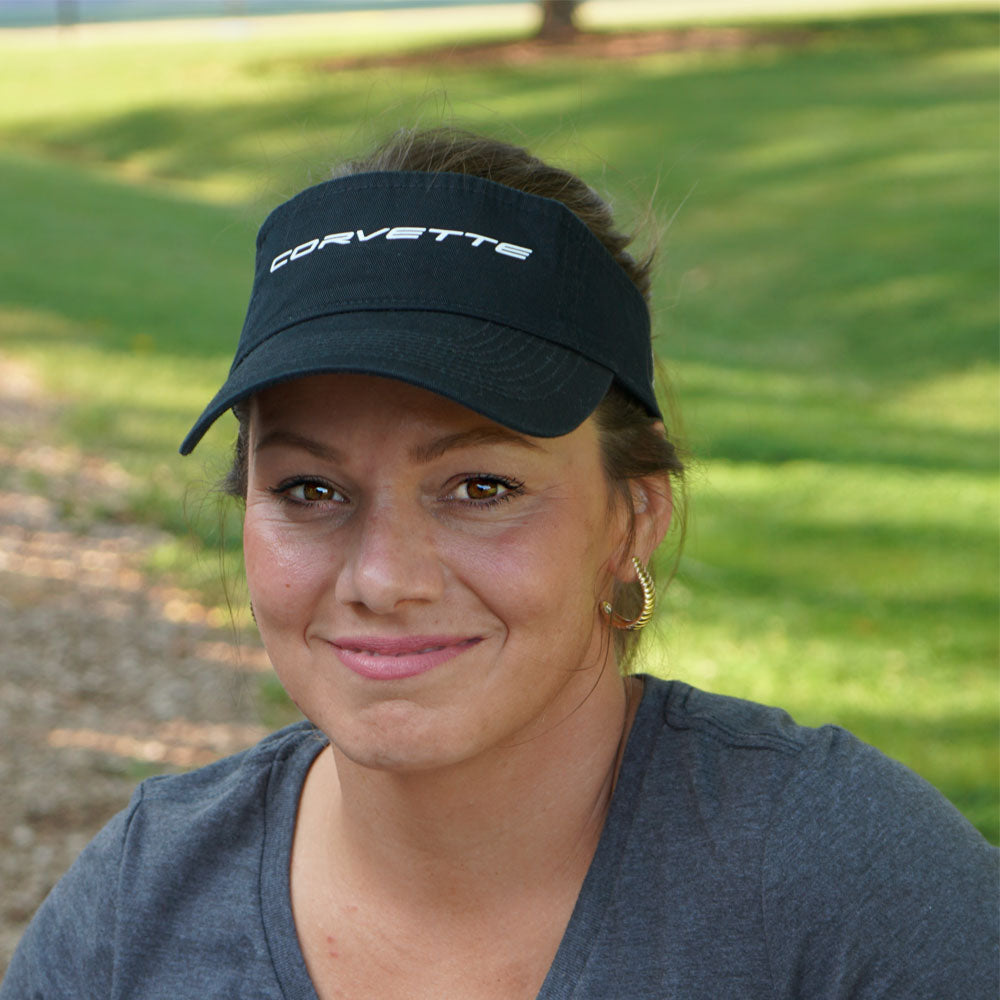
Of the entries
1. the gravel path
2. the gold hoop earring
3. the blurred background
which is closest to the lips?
the gold hoop earring

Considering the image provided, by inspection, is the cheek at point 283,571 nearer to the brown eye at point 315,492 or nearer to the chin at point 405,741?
the brown eye at point 315,492

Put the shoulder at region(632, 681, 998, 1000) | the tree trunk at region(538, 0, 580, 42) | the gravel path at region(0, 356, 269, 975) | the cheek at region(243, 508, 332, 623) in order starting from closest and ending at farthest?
the shoulder at region(632, 681, 998, 1000) < the cheek at region(243, 508, 332, 623) < the gravel path at region(0, 356, 269, 975) < the tree trunk at region(538, 0, 580, 42)

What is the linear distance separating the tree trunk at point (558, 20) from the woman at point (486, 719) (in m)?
26.7

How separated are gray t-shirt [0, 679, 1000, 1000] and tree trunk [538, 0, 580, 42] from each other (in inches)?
1057

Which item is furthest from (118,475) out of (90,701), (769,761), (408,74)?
(408,74)

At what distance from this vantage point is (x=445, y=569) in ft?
5.71

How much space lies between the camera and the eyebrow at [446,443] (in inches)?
69.1

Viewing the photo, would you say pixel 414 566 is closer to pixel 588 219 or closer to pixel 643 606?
pixel 643 606

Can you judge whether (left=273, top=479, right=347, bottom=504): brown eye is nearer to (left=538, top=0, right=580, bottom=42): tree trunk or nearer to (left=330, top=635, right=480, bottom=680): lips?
(left=330, top=635, right=480, bottom=680): lips

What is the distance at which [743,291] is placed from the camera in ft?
44.4

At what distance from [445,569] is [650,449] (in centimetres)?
40

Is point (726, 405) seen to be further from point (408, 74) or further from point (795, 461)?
point (408, 74)

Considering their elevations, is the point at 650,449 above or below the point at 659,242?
below

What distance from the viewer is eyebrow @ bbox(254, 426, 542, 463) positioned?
1756 millimetres
